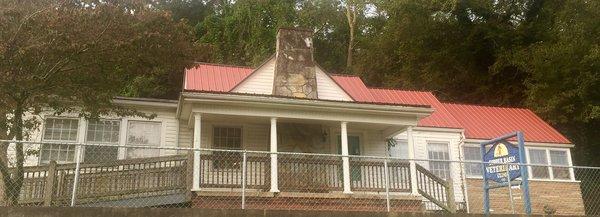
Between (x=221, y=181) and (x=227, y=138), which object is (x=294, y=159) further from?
(x=227, y=138)

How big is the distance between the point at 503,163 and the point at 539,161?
32.8 feet

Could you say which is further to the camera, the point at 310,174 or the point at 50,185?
the point at 310,174

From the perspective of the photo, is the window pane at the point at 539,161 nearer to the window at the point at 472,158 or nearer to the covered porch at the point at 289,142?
the window at the point at 472,158

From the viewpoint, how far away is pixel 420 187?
589 inches

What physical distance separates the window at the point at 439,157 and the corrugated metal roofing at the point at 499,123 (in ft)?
3.60

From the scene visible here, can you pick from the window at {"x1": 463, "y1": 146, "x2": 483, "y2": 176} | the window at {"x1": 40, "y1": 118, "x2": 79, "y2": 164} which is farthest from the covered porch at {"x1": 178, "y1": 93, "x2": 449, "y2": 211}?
the window at {"x1": 463, "y1": 146, "x2": 483, "y2": 176}

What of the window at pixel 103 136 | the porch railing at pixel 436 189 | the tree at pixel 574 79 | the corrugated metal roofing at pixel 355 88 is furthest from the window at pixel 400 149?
the tree at pixel 574 79

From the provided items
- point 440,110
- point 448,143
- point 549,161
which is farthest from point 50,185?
point 549,161

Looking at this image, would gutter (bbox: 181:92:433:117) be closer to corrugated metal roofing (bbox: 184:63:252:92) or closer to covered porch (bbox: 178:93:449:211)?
covered porch (bbox: 178:93:449:211)

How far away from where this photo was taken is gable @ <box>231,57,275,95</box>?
1695cm

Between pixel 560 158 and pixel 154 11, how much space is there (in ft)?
52.8

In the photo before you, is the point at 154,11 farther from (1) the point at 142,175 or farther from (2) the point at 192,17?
(2) the point at 192,17

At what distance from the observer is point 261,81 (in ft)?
56.6

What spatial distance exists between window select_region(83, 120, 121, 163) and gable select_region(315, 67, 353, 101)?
20.8 feet
